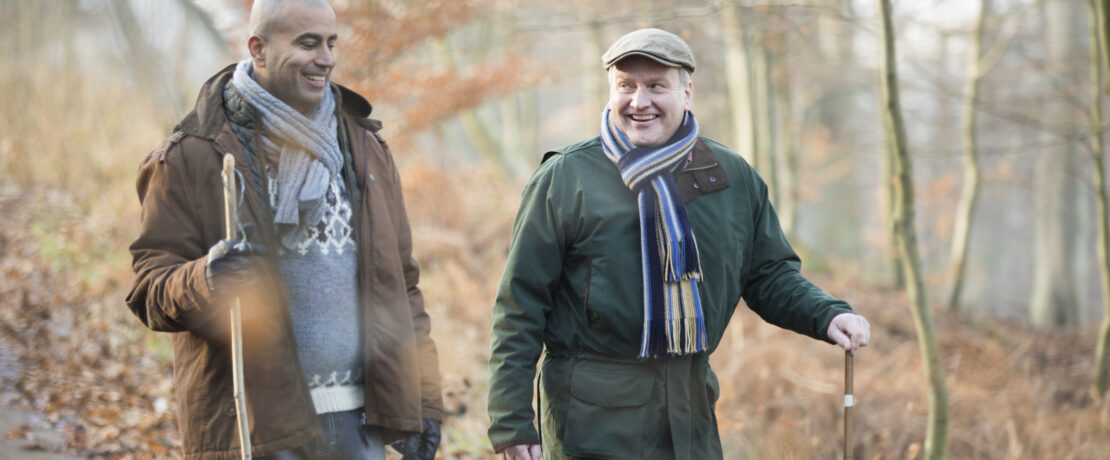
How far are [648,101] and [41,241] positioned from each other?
7.72m

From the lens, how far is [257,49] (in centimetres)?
288

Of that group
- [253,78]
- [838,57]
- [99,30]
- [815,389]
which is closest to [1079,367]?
[815,389]

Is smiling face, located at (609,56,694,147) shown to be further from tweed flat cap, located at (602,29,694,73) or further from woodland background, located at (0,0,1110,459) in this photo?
woodland background, located at (0,0,1110,459)

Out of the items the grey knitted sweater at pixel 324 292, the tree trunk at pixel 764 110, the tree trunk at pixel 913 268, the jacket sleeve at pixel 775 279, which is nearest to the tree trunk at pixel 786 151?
the tree trunk at pixel 764 110

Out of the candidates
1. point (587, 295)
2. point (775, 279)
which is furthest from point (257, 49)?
point (775, 279)

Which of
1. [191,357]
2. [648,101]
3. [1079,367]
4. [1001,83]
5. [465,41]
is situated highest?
[465,41]

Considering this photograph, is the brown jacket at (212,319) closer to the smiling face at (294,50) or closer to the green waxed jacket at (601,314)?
the smiling face at (294,50)

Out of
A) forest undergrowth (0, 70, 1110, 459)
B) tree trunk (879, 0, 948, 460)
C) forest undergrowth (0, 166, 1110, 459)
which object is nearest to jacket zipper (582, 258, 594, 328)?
forest undergrowth (0, 70, 1110, 459)

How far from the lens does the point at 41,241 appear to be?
861cm

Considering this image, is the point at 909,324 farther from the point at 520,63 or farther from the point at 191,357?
the point at 191,357

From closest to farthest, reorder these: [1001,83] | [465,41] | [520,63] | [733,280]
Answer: [733,280]
[520,63]
[1001,83]
[465,41]

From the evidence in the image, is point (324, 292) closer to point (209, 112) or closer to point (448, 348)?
point (209, 112)

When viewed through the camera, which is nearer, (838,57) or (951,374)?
(951,374)

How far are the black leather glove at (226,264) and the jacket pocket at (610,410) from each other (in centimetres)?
103
